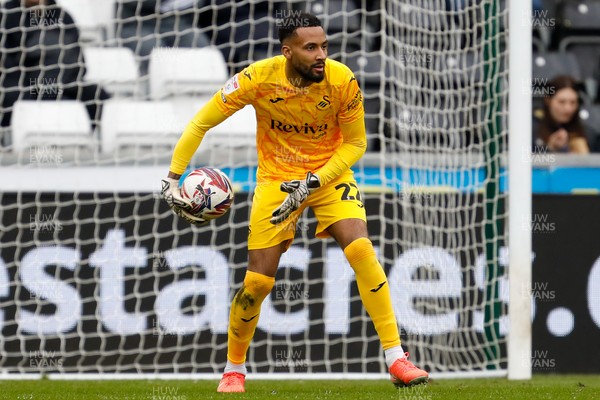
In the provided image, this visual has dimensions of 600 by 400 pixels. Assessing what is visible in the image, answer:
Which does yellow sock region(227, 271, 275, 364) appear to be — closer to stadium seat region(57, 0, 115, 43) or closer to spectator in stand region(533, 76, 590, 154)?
stadium seat region(57, 0, 115, 43)

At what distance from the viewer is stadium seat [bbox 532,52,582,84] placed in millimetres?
9773

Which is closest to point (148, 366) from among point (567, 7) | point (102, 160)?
point (102, 160)

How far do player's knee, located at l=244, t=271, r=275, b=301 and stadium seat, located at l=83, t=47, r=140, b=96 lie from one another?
10.9 feet

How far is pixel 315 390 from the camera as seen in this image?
18.7 feet

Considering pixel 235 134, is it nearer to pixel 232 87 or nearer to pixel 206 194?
pixel 232 87

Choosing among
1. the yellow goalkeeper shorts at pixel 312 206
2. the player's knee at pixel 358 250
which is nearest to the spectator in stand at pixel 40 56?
the yellow goalkeeper shorts at pixel 312 206

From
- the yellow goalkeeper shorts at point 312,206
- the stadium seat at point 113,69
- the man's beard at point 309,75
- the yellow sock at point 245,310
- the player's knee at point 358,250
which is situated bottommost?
the yellow sock at point 245,310

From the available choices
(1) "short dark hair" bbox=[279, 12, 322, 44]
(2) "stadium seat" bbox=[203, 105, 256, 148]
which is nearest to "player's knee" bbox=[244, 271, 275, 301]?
(1) "short dark hair" bbox=[279, 12, 322, 44]

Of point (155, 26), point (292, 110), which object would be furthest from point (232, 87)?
point (155, 26)

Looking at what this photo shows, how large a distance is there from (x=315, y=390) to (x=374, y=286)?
0.81m

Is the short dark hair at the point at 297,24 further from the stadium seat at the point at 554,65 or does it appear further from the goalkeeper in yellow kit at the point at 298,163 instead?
the stadium seat at the point at 554,65

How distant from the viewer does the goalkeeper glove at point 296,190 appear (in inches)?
204

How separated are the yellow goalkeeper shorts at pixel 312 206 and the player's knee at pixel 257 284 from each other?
0.14 m

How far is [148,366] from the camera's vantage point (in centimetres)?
715
